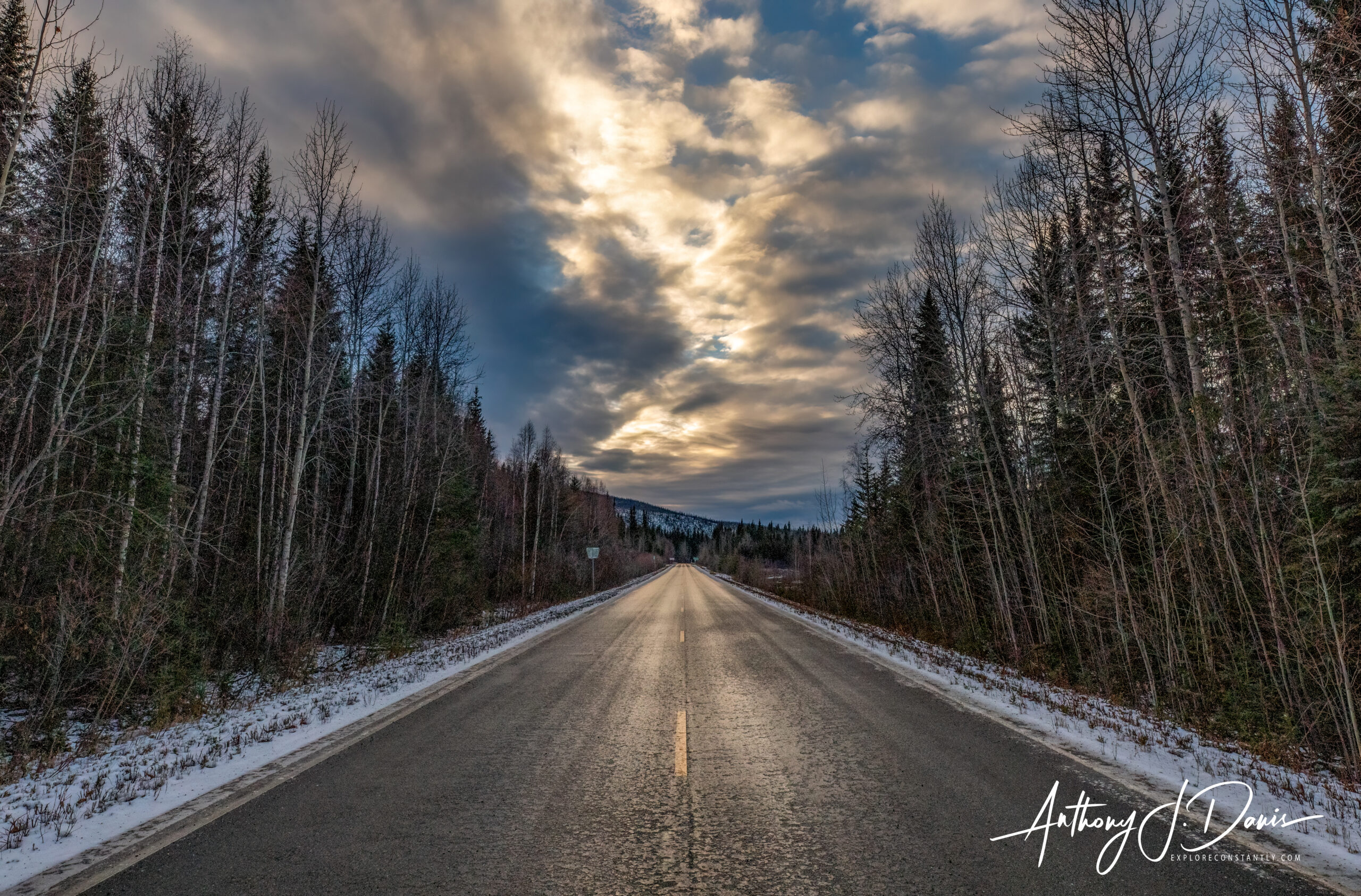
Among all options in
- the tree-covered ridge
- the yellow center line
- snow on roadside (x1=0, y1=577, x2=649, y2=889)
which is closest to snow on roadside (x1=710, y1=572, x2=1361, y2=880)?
the yellow center line

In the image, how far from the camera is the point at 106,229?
28.3 feet

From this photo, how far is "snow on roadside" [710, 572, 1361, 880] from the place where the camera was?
3.95 metres

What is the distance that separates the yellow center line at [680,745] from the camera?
205 inches

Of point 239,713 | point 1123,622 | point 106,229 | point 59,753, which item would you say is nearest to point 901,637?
point 1123,622

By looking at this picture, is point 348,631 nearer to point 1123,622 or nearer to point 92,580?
point 92,580

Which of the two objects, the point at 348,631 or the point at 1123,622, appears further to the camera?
the point at 348,631

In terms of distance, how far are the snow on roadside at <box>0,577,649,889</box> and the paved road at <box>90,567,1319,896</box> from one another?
74 centimetres

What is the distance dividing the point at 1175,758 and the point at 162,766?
957 centimetres

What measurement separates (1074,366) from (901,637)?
8.63m

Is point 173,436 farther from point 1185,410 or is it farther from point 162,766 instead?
point 1185,410
